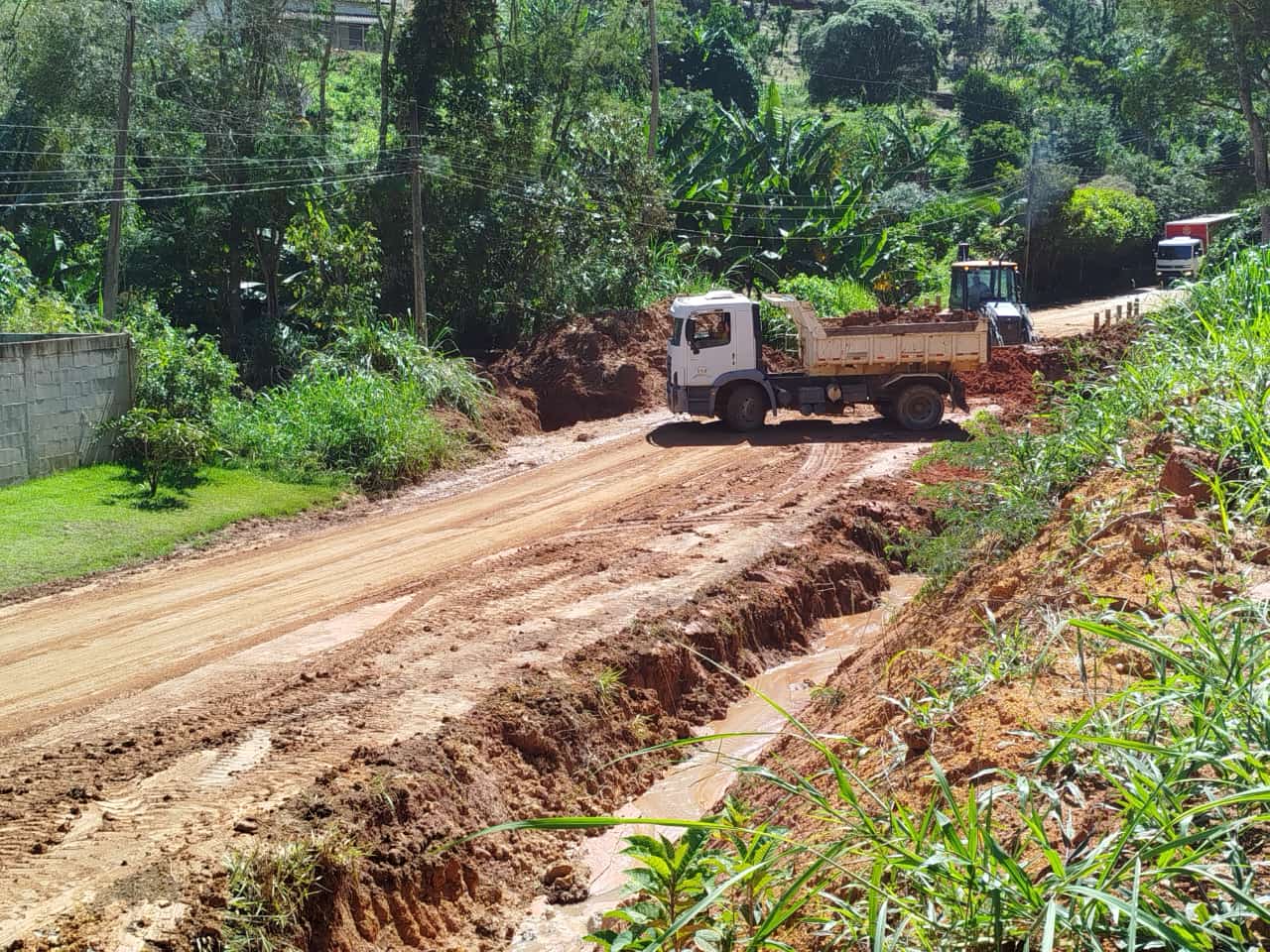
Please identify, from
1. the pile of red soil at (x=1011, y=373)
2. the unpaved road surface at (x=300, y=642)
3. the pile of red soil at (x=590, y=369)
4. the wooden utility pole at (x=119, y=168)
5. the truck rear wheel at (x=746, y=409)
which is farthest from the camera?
the pile of red soil at (x=590, y=369)

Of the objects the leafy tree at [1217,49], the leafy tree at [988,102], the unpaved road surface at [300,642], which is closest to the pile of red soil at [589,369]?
the unpaved road surface at [300,642]

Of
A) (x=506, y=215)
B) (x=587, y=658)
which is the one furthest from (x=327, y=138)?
(x=587, y=658)

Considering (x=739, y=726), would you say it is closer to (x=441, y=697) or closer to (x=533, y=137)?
(x=441, y=697)

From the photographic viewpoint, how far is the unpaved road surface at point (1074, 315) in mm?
36969

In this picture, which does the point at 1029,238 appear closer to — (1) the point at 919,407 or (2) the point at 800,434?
(1) the point at 919,407

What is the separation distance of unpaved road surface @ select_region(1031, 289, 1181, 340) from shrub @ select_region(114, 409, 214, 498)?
2384 centimetres

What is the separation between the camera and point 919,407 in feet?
75.9

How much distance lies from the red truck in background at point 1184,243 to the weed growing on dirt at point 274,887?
43575 mm

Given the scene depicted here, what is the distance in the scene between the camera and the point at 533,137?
3061cm

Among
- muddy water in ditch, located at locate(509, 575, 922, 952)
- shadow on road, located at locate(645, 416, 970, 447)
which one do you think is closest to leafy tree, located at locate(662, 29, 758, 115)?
shadow on road, located at locate(645, 416, 970, 447)

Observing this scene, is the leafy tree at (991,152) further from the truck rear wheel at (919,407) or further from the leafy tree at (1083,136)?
the truck rear wheel at (919,407)

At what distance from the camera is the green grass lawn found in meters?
15.4

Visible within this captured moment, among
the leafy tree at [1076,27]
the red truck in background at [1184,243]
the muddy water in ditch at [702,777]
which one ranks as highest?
the leafy tree at [1076,27]

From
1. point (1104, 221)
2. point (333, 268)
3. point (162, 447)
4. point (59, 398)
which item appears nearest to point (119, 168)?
point (333, 268)
